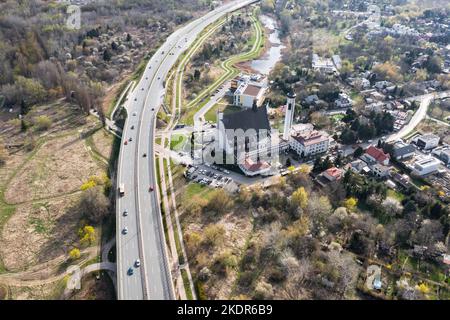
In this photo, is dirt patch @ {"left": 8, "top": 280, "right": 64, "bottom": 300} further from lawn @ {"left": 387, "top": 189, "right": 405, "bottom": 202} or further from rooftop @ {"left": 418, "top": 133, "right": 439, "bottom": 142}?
rooftop @ {"left": 418, "top": 133, "right": 439, "bottom": 142}

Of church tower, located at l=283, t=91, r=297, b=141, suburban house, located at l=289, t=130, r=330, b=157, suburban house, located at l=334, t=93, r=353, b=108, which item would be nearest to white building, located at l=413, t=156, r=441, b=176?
suburban house, located at l=289, t=130, r=330, b=157

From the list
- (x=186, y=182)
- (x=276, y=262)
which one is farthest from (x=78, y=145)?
(x=276, y=262)

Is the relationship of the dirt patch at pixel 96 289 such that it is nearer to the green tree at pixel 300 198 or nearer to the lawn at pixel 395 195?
the green tree at pixel 300 198

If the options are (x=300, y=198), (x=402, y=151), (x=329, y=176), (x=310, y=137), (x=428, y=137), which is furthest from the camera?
(x=428, y=137)

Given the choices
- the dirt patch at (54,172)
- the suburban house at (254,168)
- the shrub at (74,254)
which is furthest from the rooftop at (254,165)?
the shrub at (74,254)

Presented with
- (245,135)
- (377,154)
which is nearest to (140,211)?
(245,135)

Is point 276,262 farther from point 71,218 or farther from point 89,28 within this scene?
point 89,28

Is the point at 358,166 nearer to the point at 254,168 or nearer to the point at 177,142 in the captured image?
the point at 254,168
